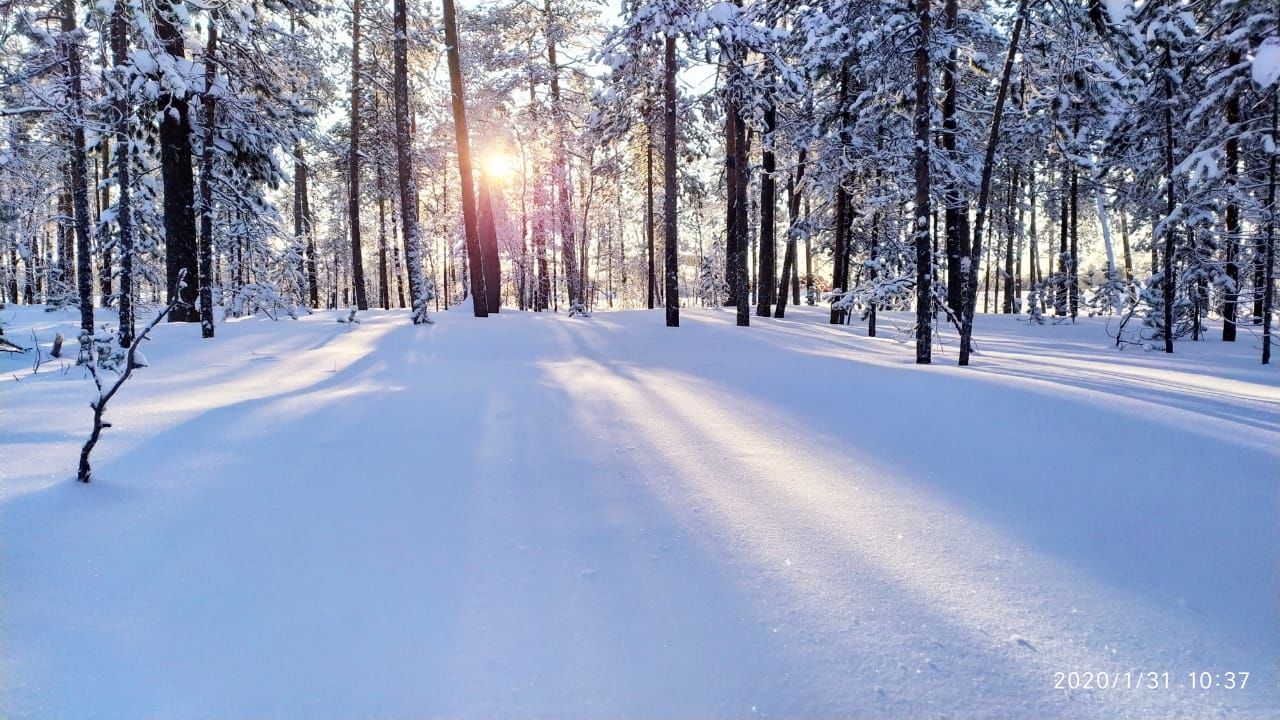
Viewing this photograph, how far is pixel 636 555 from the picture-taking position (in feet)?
10.1

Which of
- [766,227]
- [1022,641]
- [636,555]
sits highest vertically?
[766,227]

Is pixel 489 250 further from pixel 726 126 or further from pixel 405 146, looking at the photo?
pixel 726 126

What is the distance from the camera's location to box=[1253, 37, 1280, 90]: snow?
291 inches

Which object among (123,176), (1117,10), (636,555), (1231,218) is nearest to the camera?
(636,555)

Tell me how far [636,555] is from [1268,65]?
415 inches

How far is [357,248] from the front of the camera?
19.3m

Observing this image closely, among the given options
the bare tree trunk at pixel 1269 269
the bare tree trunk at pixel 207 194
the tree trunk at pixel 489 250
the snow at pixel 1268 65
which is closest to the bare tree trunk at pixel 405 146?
the tree trunk at pixel 489 250

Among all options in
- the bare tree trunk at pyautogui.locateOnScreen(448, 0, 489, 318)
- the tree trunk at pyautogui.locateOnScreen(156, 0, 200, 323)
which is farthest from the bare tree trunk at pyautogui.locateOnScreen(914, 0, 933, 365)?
the tree trunk at pyautogui.locateOnScreen(156, 0, 200, 323)

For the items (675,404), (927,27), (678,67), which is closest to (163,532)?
(675,404)

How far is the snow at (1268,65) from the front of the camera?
740 cm

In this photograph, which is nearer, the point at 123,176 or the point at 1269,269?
the point at 123,176

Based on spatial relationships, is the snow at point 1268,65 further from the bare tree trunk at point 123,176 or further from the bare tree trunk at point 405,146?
the bare tree trunk at point 123,176

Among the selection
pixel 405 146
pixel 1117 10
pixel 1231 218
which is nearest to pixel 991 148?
pixel 1117 10

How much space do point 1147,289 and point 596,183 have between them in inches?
742
